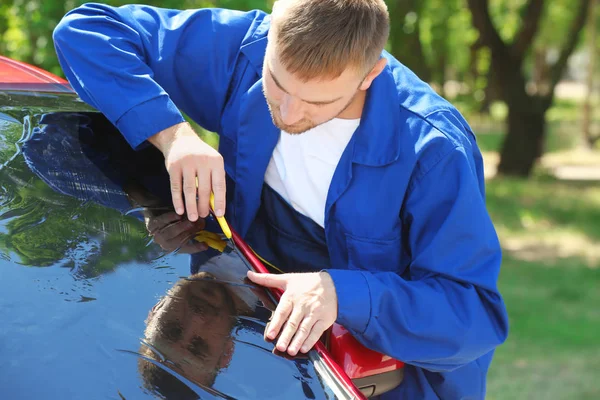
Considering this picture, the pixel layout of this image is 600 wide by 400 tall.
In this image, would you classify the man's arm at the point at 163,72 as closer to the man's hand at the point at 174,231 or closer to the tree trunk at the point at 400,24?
the man's hand at the point at 174,231

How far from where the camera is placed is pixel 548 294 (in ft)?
20.3

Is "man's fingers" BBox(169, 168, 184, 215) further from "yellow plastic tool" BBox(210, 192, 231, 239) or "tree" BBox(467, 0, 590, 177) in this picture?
"tree" BBox(467, 0, 590, 177)

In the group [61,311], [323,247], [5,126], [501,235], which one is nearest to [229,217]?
[323,247]

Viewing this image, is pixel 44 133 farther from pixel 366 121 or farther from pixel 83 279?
pixel 366 121

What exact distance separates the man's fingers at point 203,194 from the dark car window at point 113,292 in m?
0.03

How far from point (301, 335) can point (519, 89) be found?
10021 mm

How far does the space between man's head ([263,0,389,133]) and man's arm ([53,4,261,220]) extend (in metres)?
0.22

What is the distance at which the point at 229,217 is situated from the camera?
196 cm

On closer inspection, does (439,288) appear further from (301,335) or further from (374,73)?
(374,73)

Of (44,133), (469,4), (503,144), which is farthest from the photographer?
(503,144)

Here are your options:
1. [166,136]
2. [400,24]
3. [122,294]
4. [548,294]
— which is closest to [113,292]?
[122,294]

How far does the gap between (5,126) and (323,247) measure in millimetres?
820

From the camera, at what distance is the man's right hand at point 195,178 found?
159cm

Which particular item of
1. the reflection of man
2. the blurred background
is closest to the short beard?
the reflection of man
